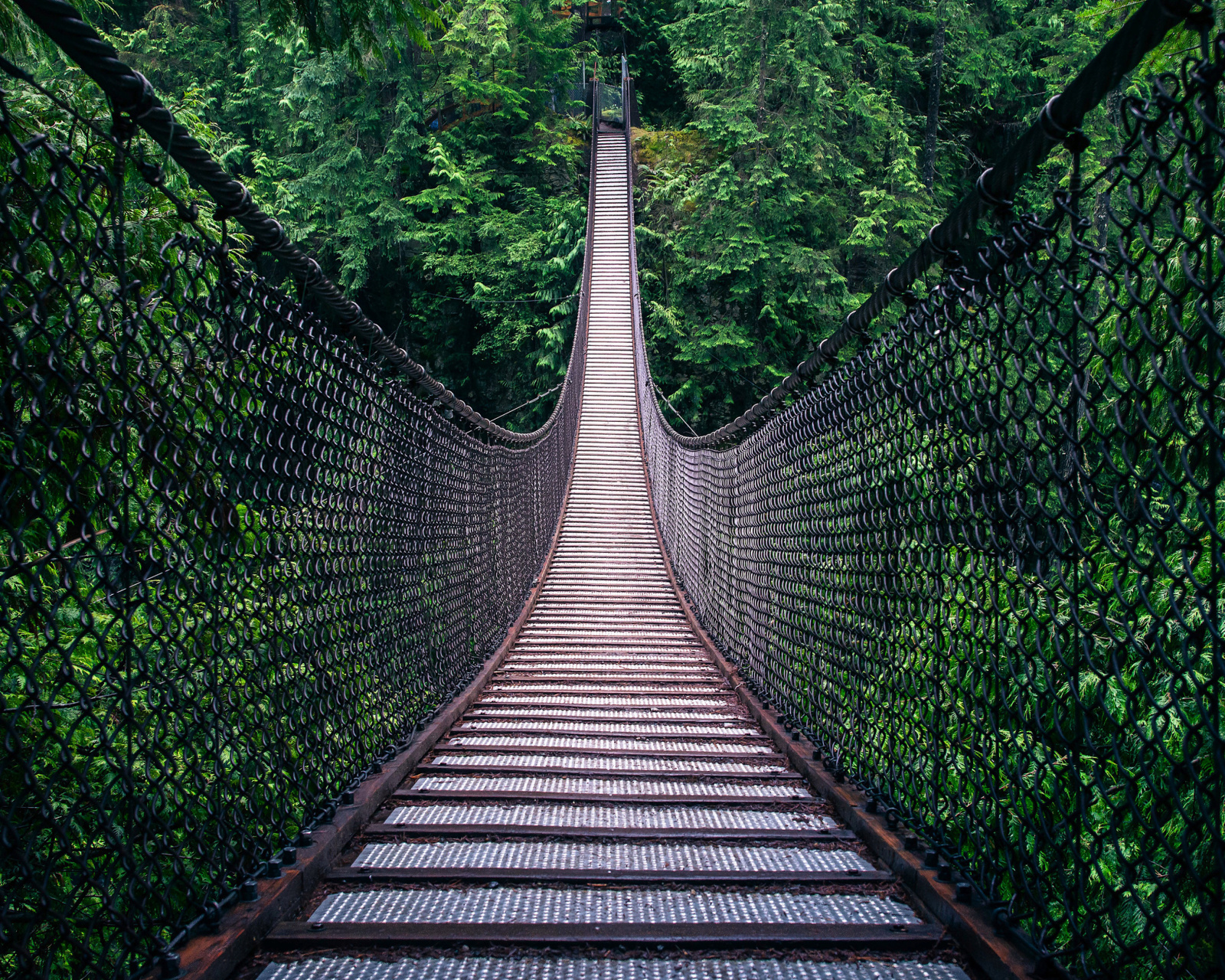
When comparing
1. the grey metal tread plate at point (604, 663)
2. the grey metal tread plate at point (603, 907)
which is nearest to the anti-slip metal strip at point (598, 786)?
the grey metal tread plate at point (603, 907)

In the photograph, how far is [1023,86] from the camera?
1346 centimetres

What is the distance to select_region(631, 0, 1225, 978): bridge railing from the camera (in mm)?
835

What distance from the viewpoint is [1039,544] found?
3.77 feet

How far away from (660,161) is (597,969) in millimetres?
14799

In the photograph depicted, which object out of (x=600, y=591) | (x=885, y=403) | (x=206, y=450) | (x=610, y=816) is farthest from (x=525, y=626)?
(x=206, y=450)

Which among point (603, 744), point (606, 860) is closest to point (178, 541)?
point (606, 860)

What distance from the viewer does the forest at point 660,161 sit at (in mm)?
11969

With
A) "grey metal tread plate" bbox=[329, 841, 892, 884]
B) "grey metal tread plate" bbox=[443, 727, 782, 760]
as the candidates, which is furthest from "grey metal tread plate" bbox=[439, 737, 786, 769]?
"grey metal tread plate" bbox=[329, 841, 892, 884]

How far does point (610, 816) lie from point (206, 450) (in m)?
1.24

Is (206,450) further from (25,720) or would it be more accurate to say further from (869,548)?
(869,548)

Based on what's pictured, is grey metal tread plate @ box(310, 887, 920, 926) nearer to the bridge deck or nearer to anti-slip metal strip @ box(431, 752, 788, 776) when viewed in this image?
the bridge deck

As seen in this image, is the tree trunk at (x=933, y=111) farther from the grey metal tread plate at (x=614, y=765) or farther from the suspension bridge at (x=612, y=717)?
the grey metal tread plate at (x=614, y=765)

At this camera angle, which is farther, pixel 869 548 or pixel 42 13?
pixel 869 548

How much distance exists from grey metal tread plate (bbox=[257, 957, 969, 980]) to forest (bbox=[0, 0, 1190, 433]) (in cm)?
1023
